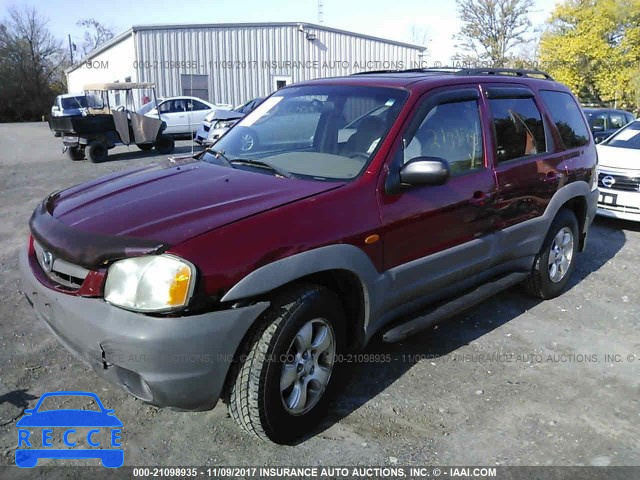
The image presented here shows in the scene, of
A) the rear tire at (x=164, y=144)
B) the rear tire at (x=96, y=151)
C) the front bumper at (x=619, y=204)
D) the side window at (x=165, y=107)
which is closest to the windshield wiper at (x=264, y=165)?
the front bumper at (x=619, y=204)

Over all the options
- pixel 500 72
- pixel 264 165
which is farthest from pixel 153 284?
pixel 500 72

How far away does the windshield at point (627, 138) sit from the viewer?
27.9 ft

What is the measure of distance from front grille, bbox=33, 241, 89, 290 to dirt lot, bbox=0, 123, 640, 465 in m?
0.90

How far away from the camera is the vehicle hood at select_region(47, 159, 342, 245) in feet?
8.61

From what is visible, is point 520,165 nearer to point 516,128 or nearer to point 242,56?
point 516,128

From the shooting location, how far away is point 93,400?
3299mm

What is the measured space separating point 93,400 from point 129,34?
90.1ft

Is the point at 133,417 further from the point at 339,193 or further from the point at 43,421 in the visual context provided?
the point at 339,193

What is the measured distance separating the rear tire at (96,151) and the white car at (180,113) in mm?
4607

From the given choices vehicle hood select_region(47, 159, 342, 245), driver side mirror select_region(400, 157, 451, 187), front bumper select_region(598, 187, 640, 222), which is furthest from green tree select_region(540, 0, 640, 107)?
vehicle hood select_region(47, 159, 342, 245)

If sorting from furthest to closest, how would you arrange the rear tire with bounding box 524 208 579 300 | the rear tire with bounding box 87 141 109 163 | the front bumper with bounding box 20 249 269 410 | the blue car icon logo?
the rear tire with bounding box 87 141 109 163
the rear tire with bounding box 524 208 579 300
the blue car icon logo
the front bumper with bounding box 20 249 269 410

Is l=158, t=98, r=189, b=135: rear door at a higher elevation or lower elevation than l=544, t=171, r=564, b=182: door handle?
higher

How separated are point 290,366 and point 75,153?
14.1 metres

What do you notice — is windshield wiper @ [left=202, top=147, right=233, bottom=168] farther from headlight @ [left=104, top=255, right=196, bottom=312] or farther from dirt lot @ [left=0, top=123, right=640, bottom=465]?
dirt lot @ [left=0, top=123, right=640, bottom=465]
